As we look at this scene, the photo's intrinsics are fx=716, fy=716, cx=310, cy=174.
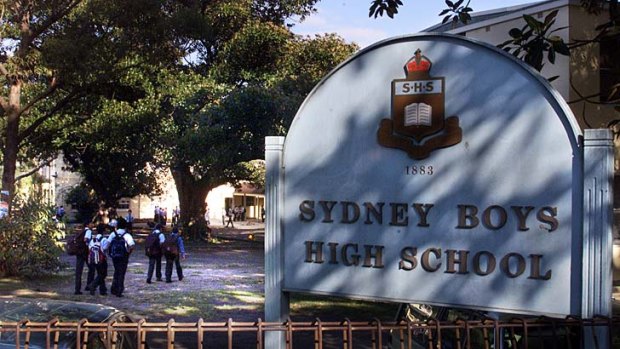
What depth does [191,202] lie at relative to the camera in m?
33.8

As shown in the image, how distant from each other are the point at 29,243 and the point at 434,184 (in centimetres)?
1726

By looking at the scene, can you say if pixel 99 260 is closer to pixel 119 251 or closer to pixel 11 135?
pixel 119 251

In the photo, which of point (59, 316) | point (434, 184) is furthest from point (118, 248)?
point (434, 184)

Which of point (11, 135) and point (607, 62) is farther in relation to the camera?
point (11, 135)

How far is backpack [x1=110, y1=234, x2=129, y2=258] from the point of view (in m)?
15.6

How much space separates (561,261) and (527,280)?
0.19 m

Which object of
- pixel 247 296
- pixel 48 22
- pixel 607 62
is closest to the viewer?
pixel 607 62

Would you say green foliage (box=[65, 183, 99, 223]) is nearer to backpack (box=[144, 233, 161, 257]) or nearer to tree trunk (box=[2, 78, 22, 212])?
tree trunk (box=[2, 78, 22, 212])

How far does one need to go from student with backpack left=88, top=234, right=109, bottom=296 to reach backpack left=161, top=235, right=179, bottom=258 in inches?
84.1

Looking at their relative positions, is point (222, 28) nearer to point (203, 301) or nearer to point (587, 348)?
point (203, 301)

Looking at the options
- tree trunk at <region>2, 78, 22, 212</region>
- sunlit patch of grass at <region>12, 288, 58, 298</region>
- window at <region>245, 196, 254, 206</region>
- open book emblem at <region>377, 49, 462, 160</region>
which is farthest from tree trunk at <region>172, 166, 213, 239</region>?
window at <region>245, 196, 254, 206</region>

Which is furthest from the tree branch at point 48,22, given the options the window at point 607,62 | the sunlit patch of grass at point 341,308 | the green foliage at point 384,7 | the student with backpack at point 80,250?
the window at point 607,62

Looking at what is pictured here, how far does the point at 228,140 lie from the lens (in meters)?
24.4

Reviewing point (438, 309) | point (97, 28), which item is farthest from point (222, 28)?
point (438, 309)
